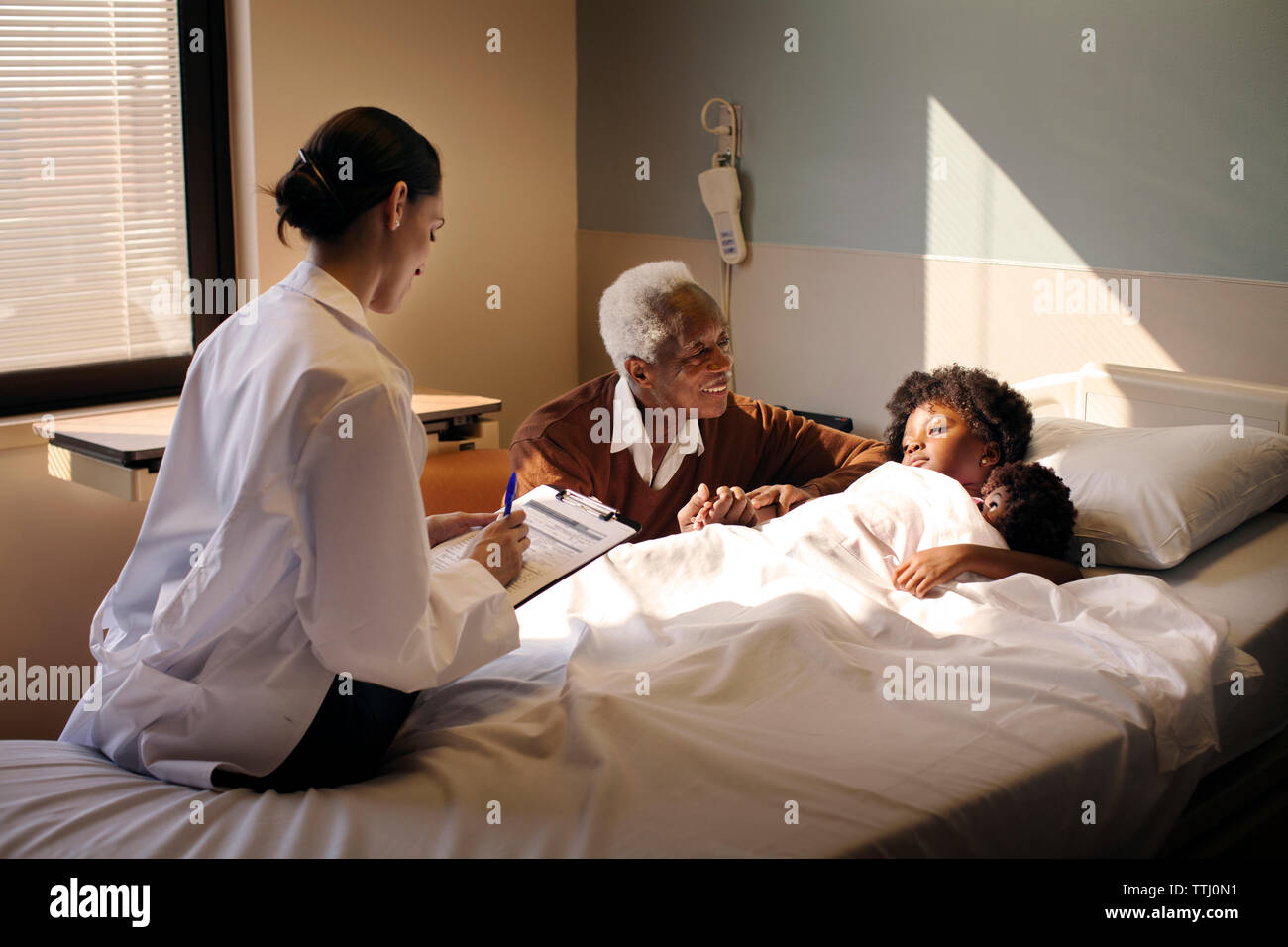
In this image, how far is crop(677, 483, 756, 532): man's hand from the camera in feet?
6.96

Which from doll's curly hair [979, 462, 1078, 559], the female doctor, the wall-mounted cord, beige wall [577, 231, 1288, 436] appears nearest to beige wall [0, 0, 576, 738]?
beige wall [577, 231, 1288, 436]

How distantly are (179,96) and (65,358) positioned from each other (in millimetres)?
759

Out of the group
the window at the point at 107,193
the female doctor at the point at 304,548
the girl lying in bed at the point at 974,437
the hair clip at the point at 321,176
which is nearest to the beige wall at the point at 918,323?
the girl lying in bed at the point at 974,437

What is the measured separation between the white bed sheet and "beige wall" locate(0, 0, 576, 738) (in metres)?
1.55

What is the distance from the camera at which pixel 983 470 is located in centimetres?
215

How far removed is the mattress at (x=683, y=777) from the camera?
110cm

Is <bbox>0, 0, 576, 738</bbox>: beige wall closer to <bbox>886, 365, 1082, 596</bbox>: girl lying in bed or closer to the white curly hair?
the white curly hair

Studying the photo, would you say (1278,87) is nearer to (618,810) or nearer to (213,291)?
(618,810)

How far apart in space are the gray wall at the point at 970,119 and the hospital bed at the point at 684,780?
1.14 metres

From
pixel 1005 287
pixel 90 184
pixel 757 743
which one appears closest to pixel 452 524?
pixel 757 743

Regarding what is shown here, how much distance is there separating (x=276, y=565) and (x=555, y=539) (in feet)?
1.84

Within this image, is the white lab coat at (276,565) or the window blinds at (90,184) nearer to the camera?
the white lab coat at (276,565)

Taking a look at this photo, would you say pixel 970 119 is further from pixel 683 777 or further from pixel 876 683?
pixel 683 777

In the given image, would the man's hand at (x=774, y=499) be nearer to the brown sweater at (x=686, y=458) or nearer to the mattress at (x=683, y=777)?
the brown sweater at (x=686, y=458)
